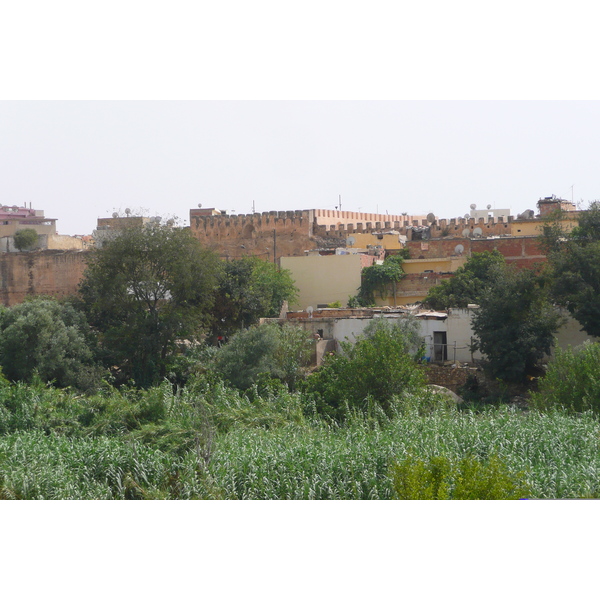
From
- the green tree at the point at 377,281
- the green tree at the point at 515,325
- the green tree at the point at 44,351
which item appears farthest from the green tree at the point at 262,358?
the green tree at the point at 377,281

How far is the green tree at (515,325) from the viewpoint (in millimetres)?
A: 14219

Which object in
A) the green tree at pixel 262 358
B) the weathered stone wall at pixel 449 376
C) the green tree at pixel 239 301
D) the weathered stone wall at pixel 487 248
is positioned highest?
the weathered stone wall at pixel 487 248

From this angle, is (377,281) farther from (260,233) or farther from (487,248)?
(260,233)

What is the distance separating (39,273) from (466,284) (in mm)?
11635

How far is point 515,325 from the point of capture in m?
14.5

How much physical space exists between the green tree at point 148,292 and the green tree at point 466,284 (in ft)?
15.3

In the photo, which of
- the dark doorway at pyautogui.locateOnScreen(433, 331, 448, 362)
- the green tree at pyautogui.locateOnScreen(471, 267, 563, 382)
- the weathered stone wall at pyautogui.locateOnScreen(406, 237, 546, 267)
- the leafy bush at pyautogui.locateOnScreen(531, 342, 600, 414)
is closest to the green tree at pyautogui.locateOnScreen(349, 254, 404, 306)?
the weathered stone wall at pyautogui.locateOnScreen(406, 237, 546, 267)

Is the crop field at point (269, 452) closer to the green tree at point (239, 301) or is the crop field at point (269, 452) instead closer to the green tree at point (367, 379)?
the green tree at point (367, 379)

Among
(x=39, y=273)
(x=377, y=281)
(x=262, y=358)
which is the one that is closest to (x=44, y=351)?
(x=262, y=358)

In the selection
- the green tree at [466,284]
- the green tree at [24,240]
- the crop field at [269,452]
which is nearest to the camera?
the crop field at [269,452]

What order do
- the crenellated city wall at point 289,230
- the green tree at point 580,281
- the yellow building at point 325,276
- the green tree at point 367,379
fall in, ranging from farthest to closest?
1. the crenellated city wall at point 289,230
2. the yellow building at point 325,276
3. the green tree at point 580,281
4. the green tree at point 367,379

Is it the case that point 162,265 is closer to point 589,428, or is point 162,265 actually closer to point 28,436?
point 28,436

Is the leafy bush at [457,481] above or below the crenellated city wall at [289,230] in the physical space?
below

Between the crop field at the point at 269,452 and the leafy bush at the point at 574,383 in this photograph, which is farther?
the leafy bush at the point at 574,383
